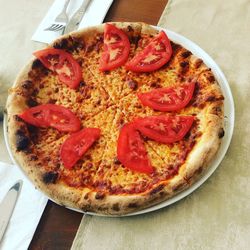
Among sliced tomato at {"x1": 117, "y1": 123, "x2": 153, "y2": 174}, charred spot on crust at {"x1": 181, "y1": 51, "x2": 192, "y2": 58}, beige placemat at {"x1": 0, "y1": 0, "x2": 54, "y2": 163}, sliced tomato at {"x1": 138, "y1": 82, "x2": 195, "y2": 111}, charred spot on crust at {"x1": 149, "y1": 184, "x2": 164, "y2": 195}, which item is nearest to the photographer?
charred spot on crust at {"x1": 149, "y1": 184, "x2": 164, "y2": 195}

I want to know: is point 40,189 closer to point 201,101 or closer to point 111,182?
point 111,182

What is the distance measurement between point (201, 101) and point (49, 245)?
819 millimetres

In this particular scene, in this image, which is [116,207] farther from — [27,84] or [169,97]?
[27,84]

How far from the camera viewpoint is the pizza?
1.42m

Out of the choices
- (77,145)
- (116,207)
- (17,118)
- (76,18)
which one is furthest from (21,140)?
(76,18)

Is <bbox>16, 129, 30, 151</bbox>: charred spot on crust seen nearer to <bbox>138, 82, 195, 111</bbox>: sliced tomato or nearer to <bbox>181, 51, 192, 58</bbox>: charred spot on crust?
<bbox>138, 82, 195, 111</bbox>: sliced tomato

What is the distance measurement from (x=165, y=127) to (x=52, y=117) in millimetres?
486

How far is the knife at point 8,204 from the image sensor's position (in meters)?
1.44

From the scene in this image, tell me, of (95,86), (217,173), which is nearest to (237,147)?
(217,173)

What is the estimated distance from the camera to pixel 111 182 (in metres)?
1.47

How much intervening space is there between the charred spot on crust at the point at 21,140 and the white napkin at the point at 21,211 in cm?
10

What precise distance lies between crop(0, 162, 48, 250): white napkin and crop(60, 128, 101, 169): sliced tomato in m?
0.17

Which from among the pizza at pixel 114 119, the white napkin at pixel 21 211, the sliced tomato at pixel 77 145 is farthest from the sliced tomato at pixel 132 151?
the white napkin at pixel 21 211

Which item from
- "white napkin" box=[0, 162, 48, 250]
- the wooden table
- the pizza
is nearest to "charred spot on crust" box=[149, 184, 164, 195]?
the pizza
